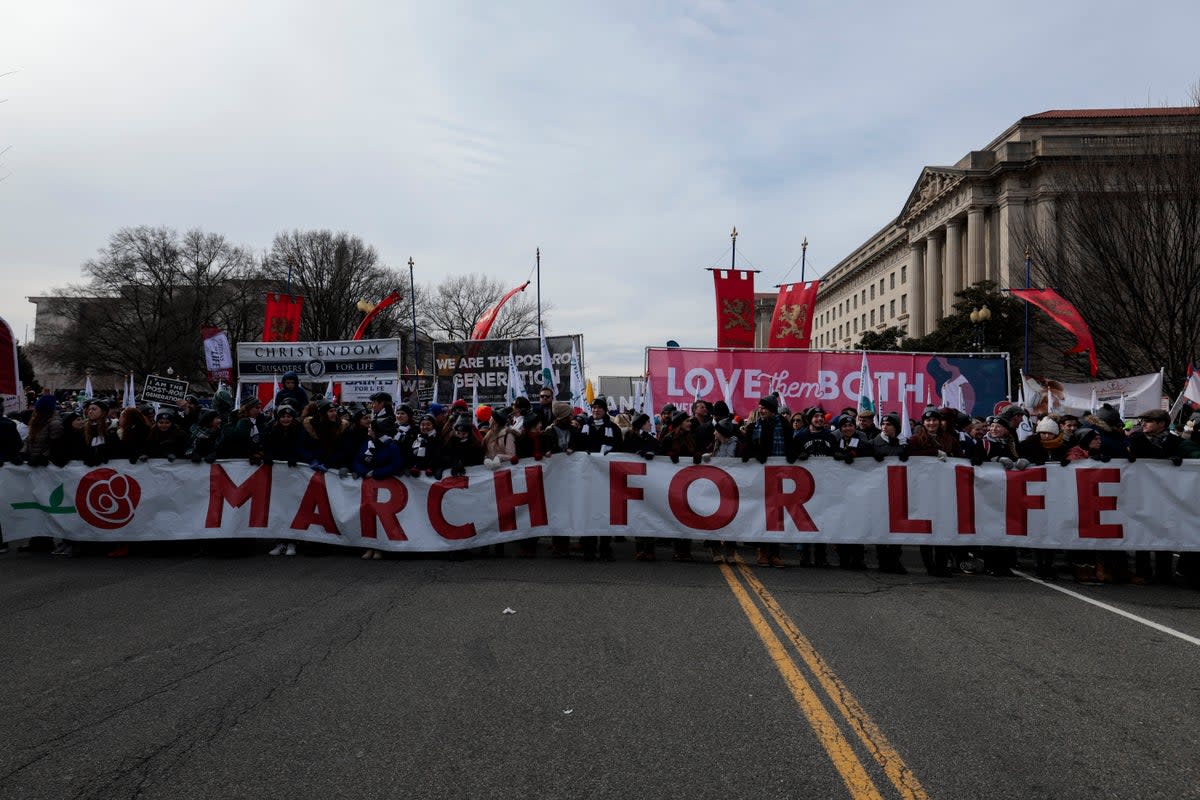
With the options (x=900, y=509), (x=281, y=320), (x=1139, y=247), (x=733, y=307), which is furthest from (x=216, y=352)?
(x=1139, y=247)

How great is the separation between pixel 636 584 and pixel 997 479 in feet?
14.1

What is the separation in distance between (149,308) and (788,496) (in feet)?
206

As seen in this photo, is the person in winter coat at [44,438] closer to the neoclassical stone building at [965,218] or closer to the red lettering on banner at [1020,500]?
the red lettering on banner at [1020,500]

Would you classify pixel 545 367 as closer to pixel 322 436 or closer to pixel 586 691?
pixel 322 436

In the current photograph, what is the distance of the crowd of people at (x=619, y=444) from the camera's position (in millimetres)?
8867

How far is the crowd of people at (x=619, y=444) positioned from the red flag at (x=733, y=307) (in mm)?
9403

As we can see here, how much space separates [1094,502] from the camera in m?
8.62

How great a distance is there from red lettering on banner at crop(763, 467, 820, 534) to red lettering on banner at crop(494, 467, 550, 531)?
8.35 ft

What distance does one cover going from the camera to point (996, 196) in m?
61.3

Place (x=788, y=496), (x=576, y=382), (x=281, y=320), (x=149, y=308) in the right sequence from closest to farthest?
(x=788, y=496)
(x=576, y=382)
(x=281, y=320)
(x=149, y=308)

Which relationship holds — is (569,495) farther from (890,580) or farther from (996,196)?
(996,196)

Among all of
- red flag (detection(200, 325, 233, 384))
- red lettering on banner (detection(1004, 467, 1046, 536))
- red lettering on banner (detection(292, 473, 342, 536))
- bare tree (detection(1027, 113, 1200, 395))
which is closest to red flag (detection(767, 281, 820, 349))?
red lettering on banner (detection(1004, 467, 1046, 536))

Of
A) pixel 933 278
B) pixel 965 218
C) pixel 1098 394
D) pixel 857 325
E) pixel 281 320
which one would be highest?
pixel 965 218

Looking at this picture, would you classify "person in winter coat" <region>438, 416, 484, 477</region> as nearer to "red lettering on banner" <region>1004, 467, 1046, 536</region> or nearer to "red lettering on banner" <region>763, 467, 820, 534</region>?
"red lettering on banner" <region>763, 467, 820, 534</region>
